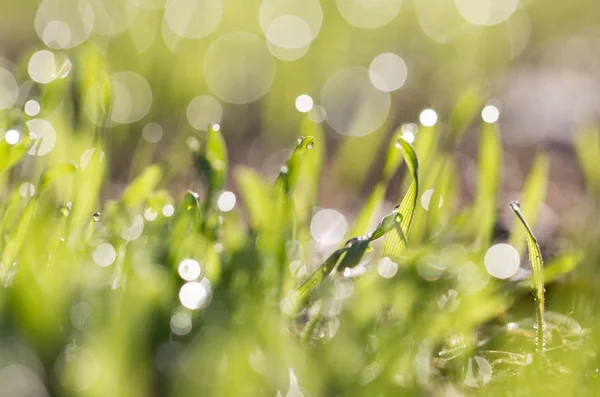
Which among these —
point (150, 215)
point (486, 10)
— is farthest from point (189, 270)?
point (486, 10)

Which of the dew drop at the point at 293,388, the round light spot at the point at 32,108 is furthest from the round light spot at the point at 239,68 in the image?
the dew drop at the point at 293,388

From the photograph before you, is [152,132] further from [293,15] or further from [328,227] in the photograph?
[293,15]

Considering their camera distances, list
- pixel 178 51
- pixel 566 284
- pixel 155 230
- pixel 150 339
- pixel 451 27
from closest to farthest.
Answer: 1. pixel 150 339
2. pixel 155 230
3. pixel 566 284
4. pixel 178 51
5. pixel 451 27

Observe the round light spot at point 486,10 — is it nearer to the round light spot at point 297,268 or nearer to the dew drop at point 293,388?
the round light spot at point 297,268

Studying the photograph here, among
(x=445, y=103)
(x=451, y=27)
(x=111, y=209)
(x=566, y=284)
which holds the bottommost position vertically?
(x=451, y=27)

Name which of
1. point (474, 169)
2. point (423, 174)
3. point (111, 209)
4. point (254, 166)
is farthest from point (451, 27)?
point (111, 209)

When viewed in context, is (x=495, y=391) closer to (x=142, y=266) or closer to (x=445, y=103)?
(x=142, y=266)

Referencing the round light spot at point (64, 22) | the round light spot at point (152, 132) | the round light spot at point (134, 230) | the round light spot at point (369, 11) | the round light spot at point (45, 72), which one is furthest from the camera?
the round light spot at point (369, 11)
